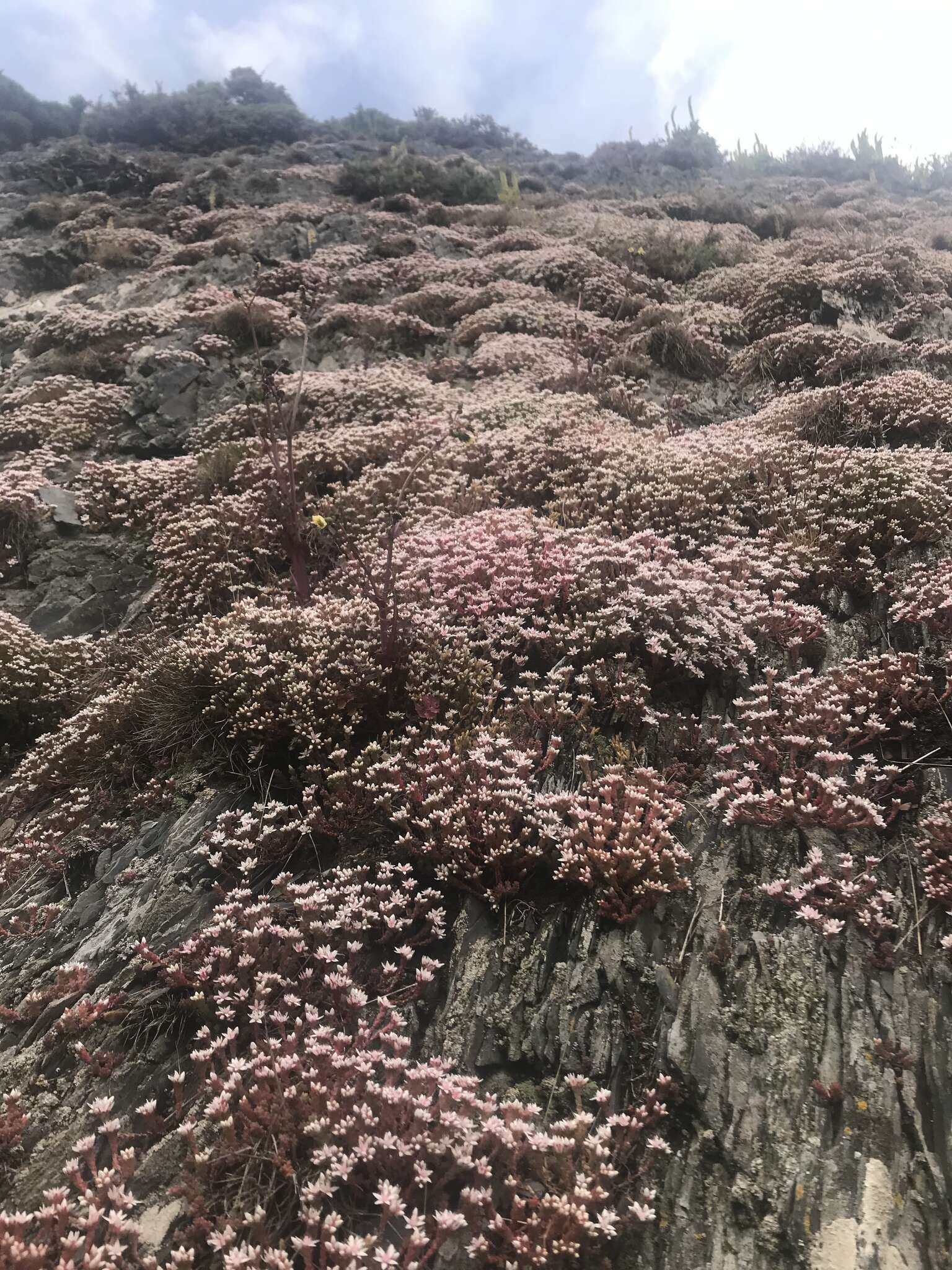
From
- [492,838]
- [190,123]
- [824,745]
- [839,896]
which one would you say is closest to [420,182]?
[190,123]

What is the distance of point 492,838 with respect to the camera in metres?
4.27

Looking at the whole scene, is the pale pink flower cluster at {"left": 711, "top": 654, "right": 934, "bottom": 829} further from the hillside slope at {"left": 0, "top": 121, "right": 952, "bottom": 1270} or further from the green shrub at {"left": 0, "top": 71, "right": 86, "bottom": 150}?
the green shrub at {"left": 0, "top": 71, "right": 86, "bottom": 150}

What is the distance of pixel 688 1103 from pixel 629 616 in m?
3.58

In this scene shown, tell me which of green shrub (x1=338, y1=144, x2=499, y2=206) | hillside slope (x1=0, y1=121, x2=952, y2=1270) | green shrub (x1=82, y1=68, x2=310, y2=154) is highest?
green shrub (x1=82, y1=68, x2=310, y2=154)

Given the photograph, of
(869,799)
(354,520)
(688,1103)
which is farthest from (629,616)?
(354,520)

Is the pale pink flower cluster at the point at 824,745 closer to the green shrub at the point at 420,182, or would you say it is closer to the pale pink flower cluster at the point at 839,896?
the pale pink flower cluster at the point at 839,896

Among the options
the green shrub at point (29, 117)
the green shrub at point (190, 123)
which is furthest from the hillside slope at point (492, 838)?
the green shrub at point (29, 117)

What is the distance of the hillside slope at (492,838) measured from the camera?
9.71 ft

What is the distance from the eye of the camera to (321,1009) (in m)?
3.74

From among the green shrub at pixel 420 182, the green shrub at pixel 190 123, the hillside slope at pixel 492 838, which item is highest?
the green shrub at pixel 190 123

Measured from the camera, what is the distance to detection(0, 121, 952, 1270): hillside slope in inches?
116

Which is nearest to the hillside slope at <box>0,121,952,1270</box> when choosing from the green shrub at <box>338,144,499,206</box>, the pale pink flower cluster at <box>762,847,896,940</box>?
the pale pink flower cluster at <box>762,847,896,940</box>

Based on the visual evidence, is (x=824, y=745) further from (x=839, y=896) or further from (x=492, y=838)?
(x=492, y=838)

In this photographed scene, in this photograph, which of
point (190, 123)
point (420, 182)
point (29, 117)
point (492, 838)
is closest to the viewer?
point (492, 838)
